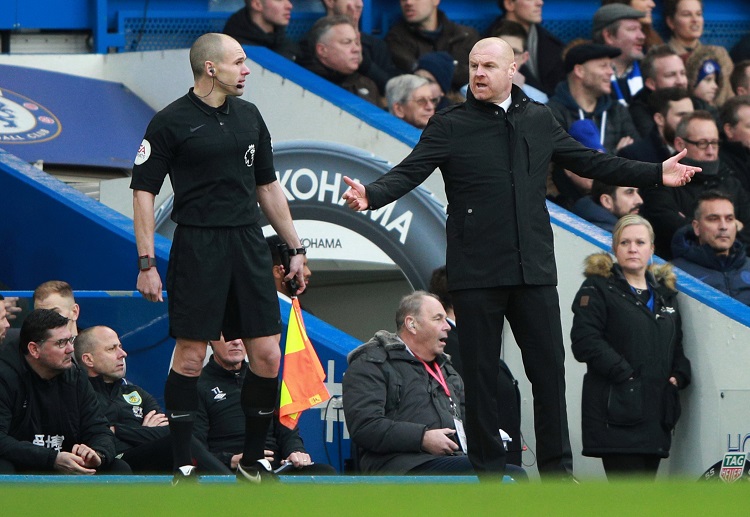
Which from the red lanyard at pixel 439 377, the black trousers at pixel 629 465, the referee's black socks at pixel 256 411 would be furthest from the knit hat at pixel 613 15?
the referee's black socks at pixel 256 411

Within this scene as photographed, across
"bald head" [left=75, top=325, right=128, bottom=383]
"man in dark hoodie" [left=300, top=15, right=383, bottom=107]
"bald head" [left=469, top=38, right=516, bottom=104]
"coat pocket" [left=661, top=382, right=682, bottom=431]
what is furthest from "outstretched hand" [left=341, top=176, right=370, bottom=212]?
"man in dark hoodie" [left=300, top=15, right=383, bottom=107]

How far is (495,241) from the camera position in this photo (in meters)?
5.79

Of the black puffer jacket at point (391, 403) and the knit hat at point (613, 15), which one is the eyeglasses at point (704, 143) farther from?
the black puffer jacket at point (391, 403)

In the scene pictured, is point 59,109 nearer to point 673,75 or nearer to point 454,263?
point 673,75

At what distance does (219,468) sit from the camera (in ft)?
22.7

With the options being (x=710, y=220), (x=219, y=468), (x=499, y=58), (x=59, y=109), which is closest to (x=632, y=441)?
(x=710, y=220)

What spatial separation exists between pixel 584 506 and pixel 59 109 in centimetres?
886

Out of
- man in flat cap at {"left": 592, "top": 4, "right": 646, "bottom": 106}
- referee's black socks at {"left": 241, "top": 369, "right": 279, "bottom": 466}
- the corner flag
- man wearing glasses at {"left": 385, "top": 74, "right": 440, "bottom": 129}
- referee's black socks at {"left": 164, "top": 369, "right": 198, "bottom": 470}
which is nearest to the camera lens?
referee's black socks at {"left": 164, "top": 369, "right": 198, "bottom": 470}

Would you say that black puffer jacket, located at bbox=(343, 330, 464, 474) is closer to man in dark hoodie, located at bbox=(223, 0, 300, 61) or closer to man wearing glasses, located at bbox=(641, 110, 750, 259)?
man wearing glasses, located at bbox=(641, 110, 750, 259)

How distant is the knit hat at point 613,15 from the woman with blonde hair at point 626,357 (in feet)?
12.4

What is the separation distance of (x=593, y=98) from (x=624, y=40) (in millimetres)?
1292

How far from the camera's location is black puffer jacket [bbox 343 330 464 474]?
7059 mm

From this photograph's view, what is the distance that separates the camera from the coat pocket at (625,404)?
7977 millimetres

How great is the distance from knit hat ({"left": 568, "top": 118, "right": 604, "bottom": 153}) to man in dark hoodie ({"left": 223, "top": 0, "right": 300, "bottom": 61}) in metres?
2.35
